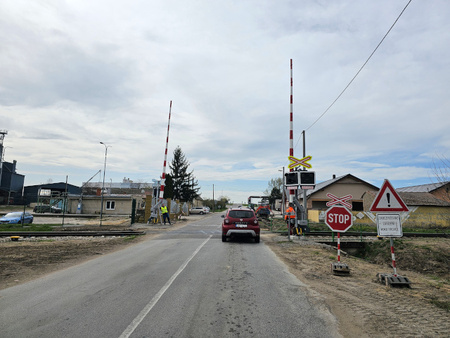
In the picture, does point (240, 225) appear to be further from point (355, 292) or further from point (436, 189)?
point (436, 189)

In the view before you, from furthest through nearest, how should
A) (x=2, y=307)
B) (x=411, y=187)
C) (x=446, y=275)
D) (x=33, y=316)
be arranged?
(x=411, y=187) < (x=446, y=275) < (x=2, y=307) < (x=33, y=316)

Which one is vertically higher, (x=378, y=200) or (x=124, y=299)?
(x=378, y=200)

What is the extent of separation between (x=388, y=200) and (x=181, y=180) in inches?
2171

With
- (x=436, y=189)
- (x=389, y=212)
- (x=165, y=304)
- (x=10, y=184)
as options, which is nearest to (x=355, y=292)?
(x=389, y=212)

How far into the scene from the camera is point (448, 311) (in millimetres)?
5043

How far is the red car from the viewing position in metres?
13.8

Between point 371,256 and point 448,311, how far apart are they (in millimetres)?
11683

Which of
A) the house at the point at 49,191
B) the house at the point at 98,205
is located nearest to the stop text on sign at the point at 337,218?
the house at the point at 98,205

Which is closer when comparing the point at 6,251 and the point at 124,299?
the point at 124,299

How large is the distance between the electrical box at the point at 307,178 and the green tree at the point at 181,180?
47.8m

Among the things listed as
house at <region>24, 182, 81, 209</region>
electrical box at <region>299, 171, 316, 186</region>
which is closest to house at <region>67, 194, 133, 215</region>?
house at <region>24, 182, 81, 209</region>

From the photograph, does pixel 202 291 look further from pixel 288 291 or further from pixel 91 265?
pixel 91 265

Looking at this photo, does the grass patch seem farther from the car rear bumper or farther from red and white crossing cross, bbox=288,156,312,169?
red and white crossing cross, bbox=288,156,312,169

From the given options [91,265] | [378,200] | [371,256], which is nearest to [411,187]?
[371,256]
